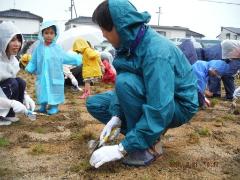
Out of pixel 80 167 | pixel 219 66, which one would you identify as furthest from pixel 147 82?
pixel 219 66

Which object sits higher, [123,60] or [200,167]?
[123,60]

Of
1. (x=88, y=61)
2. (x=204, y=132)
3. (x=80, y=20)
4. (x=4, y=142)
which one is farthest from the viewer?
(x=80, y=20)

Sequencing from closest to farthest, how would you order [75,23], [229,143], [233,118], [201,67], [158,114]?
[158,114] < [229,143] < [233,118] < [201,67] < [75,23]

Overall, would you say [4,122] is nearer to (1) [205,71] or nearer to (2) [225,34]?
(1) [205,71]

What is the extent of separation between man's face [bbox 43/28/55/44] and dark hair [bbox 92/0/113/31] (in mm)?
2270

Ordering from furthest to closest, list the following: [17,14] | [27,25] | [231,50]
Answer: [27,25], [17,14], [231,50]

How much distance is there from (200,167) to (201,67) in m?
2.96

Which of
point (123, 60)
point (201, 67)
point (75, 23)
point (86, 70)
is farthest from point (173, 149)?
point (75, 23)

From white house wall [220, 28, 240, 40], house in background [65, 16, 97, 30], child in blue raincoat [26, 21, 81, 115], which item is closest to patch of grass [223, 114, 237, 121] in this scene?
child in blue raincoat [26, 21, 81, 115]

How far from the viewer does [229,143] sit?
11.0 ft

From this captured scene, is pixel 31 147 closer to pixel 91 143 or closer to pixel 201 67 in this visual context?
pixel 91 143

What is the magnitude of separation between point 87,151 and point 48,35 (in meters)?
2.14

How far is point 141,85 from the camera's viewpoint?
2.52m

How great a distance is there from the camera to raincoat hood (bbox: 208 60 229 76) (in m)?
5.52
